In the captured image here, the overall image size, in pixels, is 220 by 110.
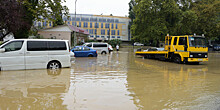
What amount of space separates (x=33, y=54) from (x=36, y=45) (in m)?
0.55

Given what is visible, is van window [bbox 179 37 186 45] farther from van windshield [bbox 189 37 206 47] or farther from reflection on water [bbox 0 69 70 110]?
reflection on water [bbox 0 69 70 110]

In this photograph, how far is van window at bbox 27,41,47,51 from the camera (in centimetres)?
1200

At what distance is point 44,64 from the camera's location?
40.9 ft

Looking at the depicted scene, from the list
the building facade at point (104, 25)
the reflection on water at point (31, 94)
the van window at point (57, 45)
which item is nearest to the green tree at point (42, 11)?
the van window at point (57, 45)

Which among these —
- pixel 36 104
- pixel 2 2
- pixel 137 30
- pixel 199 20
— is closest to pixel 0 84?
pixel 36 104

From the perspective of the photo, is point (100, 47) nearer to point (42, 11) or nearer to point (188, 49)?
point (42, 11)

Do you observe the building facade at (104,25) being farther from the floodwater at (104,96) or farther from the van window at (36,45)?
the floodwater at (104,96)

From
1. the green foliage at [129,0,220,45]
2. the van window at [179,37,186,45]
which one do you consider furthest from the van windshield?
the green foliage at [129,0,220,45]

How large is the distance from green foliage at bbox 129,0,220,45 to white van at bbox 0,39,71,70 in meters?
25.4

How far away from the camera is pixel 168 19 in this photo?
39094 mm

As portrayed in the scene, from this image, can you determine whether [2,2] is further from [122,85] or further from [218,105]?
[218,105]

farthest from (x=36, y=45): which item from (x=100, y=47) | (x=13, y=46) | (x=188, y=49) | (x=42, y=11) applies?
(x=100, y=47)

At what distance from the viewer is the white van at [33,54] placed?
11545 mm

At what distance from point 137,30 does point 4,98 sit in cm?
3522
